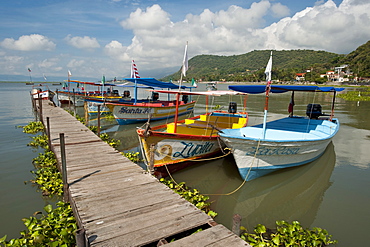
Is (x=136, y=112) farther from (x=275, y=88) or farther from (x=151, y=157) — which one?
(x=151, y=157)

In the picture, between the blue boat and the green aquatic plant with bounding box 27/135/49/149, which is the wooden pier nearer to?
the blue boat

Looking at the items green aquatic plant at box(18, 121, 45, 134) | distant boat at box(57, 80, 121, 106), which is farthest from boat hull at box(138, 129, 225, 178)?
distant boat at box(57, 80, 121, 106)

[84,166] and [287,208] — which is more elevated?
[84,166]

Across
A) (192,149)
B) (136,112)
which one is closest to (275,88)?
(192,149)

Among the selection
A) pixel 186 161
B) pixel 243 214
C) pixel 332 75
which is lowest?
pixel 243 214

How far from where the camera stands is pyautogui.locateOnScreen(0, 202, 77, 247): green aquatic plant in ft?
12.6

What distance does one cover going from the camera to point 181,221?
4.00 m

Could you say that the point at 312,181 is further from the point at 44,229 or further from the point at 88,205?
the point at 44,229

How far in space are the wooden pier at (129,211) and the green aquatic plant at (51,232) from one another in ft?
0.97

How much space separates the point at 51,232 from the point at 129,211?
4.83 ft

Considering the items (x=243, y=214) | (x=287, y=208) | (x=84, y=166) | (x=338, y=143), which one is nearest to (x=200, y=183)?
(x=243, y=214)

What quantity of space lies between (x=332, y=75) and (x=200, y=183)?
11329cm

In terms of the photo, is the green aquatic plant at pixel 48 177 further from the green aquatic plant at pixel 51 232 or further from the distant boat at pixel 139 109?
the distant boat at pixel 139 109

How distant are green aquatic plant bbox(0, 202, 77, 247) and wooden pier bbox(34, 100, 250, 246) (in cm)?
30
